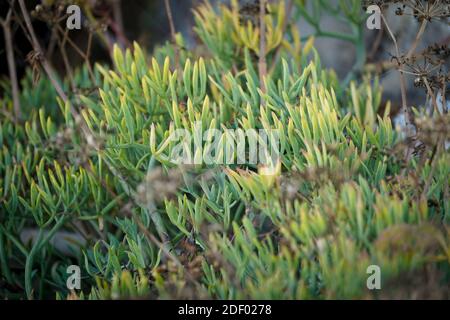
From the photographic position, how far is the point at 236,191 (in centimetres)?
105

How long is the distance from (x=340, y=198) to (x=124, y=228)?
392 mm

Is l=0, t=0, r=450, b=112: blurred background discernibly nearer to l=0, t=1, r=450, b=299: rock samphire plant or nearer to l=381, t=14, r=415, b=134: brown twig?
l=0, t=1, r=450, b=299: rock samphire plant

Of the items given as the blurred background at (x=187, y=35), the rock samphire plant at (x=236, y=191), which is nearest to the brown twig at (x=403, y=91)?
the rock samphire plant at (x=236, y=191)

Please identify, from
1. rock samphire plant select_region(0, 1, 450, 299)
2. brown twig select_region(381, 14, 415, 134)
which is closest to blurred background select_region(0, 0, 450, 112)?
rock samphire plant select_region(0, 1, 450, 299)

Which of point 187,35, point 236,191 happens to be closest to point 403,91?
point 236,191

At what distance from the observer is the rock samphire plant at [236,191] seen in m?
0.85

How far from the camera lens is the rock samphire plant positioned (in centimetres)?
85

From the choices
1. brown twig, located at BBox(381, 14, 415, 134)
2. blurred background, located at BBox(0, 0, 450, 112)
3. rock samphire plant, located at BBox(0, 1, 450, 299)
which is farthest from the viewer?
blurred background, located at BBox(0, 0, 450, 112)

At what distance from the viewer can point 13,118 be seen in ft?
4.76

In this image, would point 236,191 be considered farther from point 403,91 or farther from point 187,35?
point 187,35

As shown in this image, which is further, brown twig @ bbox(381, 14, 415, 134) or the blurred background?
the blurred background

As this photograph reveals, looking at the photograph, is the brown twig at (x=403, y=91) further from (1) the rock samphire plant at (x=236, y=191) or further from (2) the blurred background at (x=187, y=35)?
(2) the blurred background at (x=187, y=35)

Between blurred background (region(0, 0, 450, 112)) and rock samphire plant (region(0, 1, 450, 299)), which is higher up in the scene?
blurred background (region(0, 0, 450, 112))
